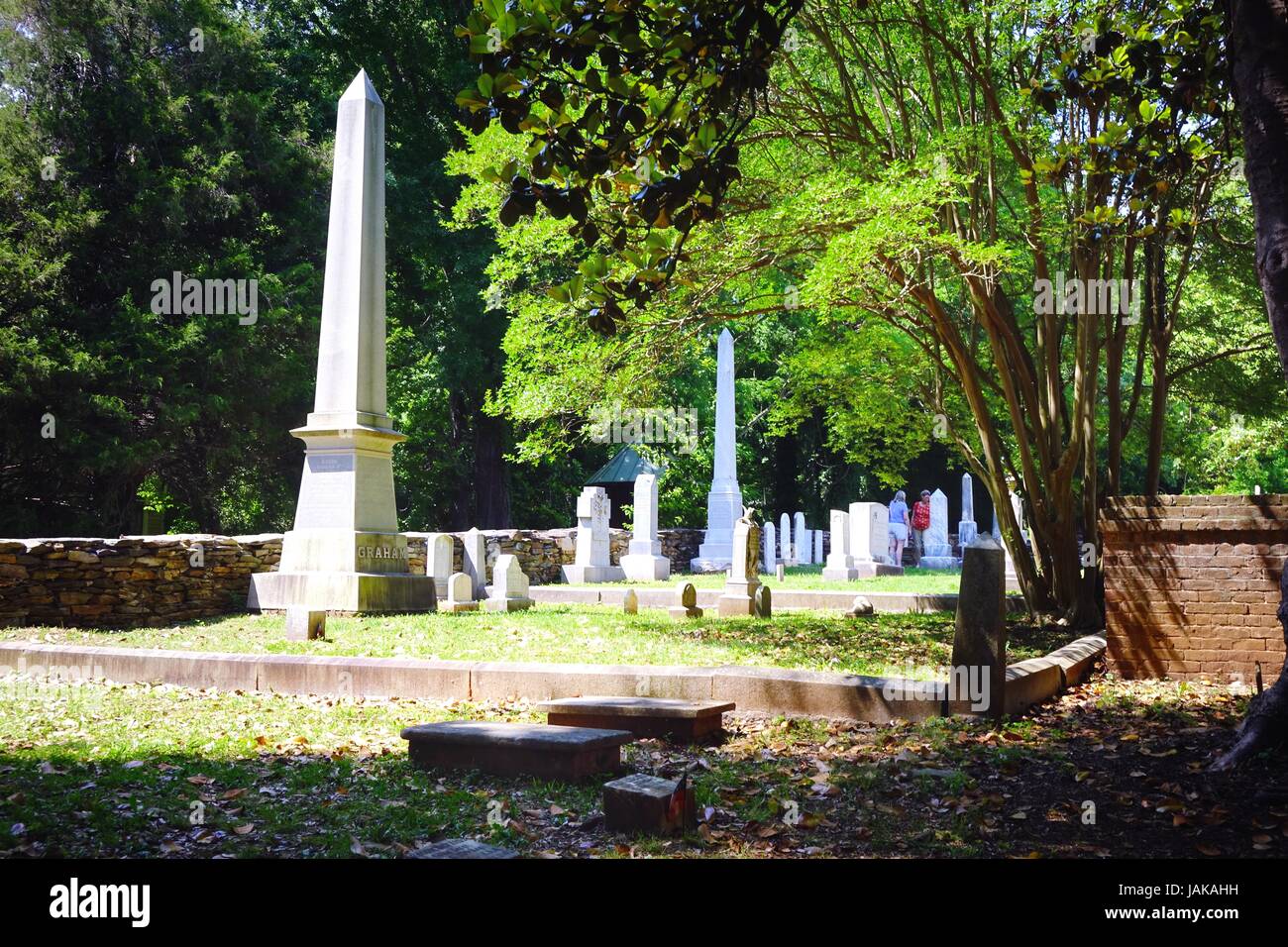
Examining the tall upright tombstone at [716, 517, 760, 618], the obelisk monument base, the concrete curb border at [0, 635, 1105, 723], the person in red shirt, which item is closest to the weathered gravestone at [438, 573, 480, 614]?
the obelisk monument base

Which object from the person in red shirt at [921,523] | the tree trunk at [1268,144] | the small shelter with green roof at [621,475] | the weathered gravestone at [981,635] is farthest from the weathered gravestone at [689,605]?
the person in red shirt at [921,523]

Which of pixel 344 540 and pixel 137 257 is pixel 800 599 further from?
pixel 137 257

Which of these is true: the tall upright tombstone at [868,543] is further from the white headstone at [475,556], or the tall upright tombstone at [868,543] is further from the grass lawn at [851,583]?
the white headstone at [475,556]

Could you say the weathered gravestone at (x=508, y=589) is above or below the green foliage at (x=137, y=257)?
below

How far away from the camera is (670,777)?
18.5 ft

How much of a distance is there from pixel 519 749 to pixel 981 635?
3.50m

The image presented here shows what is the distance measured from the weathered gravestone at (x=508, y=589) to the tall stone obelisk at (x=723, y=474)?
1215cm

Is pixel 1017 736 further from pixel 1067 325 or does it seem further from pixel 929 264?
pixel 1067 325

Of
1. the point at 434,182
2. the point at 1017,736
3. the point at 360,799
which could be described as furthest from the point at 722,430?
the point at 360,799

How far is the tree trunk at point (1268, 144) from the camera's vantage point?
503 centimetres

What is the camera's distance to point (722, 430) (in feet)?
90.3

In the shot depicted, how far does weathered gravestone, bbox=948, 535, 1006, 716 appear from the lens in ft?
22.8

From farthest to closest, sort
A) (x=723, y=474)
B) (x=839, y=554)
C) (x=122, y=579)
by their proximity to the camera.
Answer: (x=723, y=474)
(x=839, y=554)
(x=122, y=579)

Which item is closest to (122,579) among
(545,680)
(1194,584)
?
(545,680)
